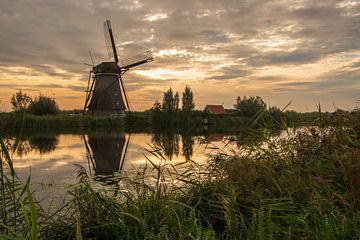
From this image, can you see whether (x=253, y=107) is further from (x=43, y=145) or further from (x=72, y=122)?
(x=72, y=122)

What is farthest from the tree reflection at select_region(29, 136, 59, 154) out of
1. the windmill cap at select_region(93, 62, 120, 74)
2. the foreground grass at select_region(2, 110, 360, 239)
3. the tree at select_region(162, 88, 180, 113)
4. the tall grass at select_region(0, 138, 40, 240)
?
the tree at select_region(162, 88, 180, 113)

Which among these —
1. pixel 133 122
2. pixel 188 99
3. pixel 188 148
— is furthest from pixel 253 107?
pixel 188 99

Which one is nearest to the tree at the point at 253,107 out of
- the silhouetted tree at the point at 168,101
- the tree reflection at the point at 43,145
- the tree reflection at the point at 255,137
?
the tree reflection at the point at 255,137

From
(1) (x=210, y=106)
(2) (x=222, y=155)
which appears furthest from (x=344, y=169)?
(1) (x=210, y=106)

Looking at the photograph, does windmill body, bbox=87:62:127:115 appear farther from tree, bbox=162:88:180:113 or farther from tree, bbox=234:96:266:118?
tree, bbox=234:96:266:118

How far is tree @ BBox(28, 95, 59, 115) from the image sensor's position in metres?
38.8

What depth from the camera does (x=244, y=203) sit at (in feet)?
12.7

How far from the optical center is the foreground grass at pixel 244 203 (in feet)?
10.6

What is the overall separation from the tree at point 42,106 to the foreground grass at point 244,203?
124 feet

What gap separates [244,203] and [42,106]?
39274mm

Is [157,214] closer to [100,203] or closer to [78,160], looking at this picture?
[100,203]

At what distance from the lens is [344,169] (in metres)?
3.95

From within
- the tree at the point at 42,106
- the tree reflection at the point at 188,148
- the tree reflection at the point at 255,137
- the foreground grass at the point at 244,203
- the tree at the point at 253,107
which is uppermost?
the tree at the point at 42,106

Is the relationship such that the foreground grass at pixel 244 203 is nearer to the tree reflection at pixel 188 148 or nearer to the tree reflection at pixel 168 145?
the tree reflection at pixel 168 145
